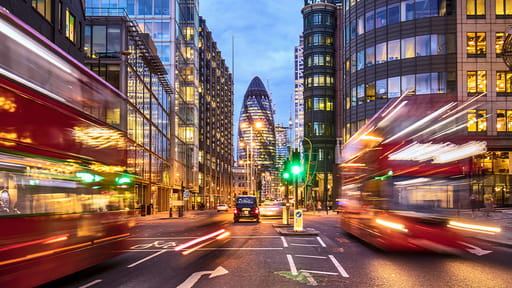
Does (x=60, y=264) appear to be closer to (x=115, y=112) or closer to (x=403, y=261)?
(x=115, y=112)

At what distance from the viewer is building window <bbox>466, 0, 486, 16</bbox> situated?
49281 millimetres

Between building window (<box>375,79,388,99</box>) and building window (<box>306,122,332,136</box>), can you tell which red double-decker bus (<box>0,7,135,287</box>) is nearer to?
building window (<box>375,79,388,99</box>)

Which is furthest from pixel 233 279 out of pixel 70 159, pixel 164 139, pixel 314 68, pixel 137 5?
pixel 314 68

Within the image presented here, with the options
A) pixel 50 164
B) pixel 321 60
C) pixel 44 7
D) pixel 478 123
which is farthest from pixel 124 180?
pixel 321 60

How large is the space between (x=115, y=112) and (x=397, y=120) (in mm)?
8600

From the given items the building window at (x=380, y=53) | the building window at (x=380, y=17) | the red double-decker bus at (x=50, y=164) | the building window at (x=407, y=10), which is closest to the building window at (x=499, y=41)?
the building window at (x=407, y=10)

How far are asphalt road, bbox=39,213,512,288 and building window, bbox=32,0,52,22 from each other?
58.6 feet

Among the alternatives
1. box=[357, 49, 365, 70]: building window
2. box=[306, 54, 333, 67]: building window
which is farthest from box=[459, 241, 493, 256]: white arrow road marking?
box=[306, 54, 333, 67]: building window

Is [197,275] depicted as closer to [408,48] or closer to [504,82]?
[408,48]

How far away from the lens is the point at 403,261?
14359 mm

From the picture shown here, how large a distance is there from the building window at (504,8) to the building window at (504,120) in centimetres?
982

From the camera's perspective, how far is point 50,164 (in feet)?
29.6

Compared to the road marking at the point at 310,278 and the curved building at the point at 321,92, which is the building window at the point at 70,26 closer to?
the road marking at the point at 310,278

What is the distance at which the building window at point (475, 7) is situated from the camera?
49281 millimetres
